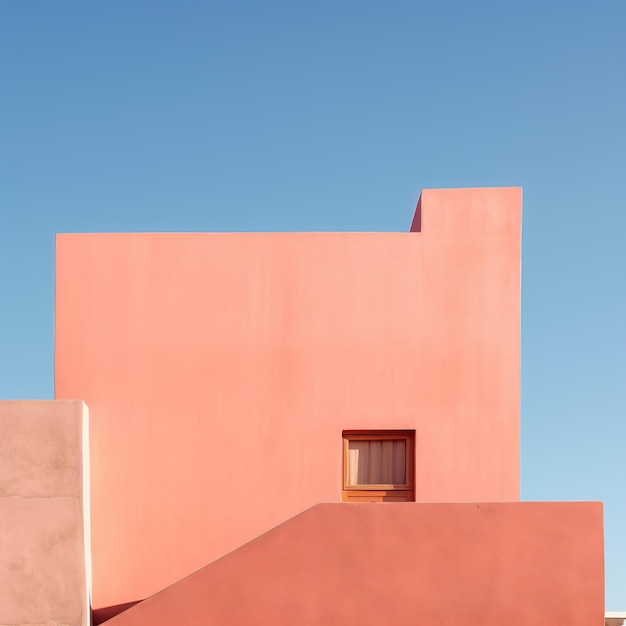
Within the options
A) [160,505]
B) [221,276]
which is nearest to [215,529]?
[160,505]

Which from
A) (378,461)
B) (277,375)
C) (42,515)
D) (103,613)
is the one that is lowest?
(103,613)

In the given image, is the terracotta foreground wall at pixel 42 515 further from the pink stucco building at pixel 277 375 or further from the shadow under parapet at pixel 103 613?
the pink stucco building at pixel 277 375

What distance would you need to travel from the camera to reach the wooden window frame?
9.73 meters

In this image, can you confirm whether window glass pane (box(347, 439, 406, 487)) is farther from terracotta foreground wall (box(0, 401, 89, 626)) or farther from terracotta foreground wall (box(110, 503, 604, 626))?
terracotta foreground wall (box(0, 401, 89, 626))

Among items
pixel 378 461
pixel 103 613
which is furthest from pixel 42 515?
pixel 378 461

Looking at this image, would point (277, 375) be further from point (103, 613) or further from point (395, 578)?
point (103, 613)

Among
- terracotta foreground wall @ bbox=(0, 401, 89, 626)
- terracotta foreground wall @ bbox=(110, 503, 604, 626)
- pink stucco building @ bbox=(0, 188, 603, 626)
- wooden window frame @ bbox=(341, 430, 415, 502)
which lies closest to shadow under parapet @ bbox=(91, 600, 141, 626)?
pink stucco building @ bbox=(0, 188, 603, 626)

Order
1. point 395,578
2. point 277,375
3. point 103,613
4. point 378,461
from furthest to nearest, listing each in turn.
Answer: point 378,461
point 277,375
point 103,613
point 395,578

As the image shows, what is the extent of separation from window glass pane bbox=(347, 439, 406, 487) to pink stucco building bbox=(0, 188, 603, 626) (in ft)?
0.06

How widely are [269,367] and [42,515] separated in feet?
9.81

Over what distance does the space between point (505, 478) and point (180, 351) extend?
13.2 feet

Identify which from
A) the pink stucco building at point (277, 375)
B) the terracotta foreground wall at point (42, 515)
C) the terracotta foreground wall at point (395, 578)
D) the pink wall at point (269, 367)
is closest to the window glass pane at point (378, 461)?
the pink stucco building at point (277, 375)

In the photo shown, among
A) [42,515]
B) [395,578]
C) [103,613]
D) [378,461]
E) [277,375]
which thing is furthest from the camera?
[378,461]

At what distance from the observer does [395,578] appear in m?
7.30
